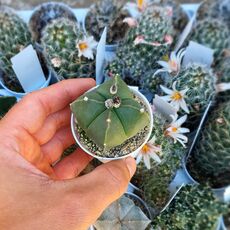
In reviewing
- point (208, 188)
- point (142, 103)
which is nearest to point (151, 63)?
point (142, 103)

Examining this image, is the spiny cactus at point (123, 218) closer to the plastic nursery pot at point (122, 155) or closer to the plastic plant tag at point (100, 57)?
the plastic nursery pot at point (122, 155)

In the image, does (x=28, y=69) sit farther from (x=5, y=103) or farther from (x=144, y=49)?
(x=144, y=49)

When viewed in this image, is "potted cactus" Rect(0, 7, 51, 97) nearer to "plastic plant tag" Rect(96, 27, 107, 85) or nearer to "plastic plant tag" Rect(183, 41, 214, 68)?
"plastic plant tag" Rect(96, 27, 107, 85)

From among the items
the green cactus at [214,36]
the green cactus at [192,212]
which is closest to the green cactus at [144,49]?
the green cactus at [214,36]

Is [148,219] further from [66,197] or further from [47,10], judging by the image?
[47,10]

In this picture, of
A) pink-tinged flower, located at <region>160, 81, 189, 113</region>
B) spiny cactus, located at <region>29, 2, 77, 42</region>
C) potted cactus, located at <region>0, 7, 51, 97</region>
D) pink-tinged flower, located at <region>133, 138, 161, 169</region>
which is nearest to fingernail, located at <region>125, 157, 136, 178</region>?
pink-tinged flower, located at <region>133, 138, 161, 169</region>

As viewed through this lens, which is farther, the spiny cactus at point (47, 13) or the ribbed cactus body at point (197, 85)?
the spiny cactus at point (47, 13)
